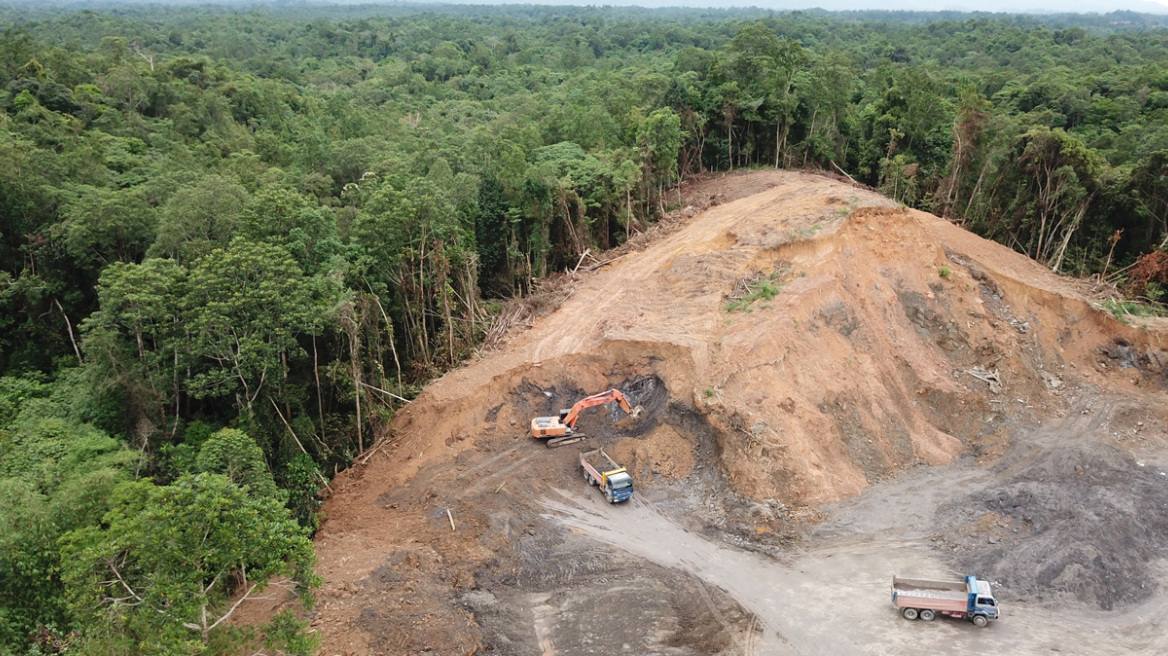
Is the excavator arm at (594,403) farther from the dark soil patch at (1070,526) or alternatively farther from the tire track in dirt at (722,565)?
the dark soil patch at (1070,526)

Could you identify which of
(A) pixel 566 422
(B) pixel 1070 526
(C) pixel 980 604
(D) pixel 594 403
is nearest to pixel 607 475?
(A) pixel 566 422

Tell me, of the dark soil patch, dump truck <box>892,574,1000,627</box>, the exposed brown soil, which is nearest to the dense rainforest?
the exposed brown soil

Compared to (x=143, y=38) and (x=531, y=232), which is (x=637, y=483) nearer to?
(x=531, y=232)

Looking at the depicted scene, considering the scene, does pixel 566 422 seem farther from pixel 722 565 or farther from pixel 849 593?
pixel 849 593

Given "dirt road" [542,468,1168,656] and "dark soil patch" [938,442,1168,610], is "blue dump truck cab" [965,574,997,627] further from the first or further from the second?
"dark soil patch" [938,442,1168,610]

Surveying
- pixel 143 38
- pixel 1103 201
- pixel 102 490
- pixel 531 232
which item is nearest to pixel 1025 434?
pixel 1103 201

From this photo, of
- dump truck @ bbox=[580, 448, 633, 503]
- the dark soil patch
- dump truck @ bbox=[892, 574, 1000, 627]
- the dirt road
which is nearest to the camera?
the dirt road

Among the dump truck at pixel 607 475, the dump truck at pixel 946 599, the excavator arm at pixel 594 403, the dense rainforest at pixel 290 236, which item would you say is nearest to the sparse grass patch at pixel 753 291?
the excavator arm at pixel 594 403
